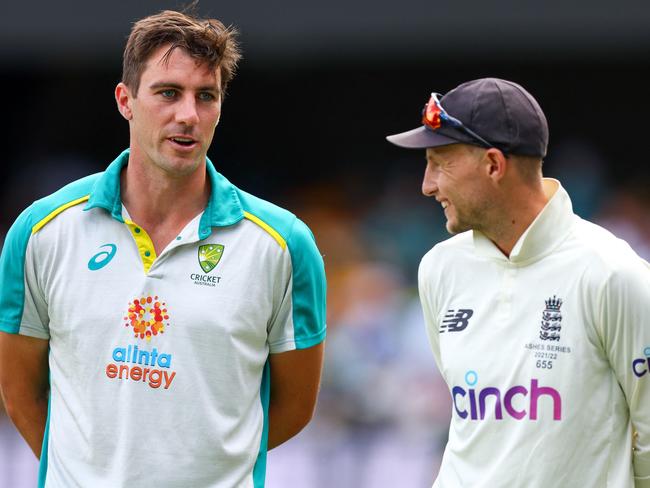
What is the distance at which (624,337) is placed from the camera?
362 centimetres

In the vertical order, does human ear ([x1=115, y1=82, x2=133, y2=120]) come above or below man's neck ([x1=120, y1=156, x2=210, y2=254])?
above

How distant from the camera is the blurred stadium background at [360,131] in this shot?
8750mm

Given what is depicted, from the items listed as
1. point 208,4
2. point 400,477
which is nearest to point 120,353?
point 400,477

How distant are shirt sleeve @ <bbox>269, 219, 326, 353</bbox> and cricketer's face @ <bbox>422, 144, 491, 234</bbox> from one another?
0.43 metres

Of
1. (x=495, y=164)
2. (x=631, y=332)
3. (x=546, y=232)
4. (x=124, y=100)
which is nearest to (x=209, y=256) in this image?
(x=124, y=100)

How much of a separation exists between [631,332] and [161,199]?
1.48m

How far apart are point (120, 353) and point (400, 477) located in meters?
4.53

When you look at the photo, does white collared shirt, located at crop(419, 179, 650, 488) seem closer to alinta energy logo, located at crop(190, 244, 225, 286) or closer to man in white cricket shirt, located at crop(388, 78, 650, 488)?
man in white cricket shirt, located at crop(388, 78, 650, 488)

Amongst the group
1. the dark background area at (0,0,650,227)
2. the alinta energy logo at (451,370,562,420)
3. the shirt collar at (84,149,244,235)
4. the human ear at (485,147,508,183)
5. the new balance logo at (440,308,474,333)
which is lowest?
the alinta energy logo at (451,370,562,420)

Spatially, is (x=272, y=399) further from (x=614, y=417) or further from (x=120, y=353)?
(x=614, y=417)

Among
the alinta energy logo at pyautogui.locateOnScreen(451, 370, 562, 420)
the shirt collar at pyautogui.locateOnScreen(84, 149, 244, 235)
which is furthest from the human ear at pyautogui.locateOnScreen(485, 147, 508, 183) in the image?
the shirt collar at pyautogui.locateOnScreen(84, 149, 244, 235)

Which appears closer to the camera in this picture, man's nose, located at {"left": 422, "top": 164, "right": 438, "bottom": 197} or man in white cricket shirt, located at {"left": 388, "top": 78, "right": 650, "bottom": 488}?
man in white cricket shirt, located at {"left": 388, "top": 78, "right": 650, "bottom": 488}

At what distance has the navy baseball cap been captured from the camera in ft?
12.5

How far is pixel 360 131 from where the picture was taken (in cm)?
1462
